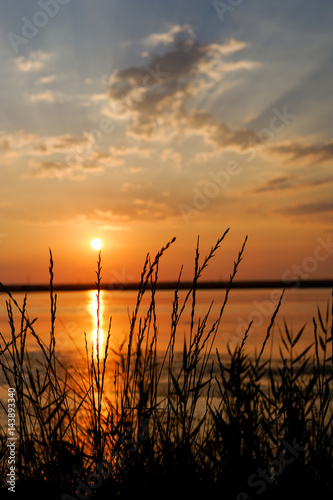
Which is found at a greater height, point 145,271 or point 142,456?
point 145,271

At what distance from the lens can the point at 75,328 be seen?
63.5 feet

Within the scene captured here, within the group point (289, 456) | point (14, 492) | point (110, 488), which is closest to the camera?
point (110, 488)

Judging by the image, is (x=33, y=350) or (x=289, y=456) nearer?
(x=289, y=456)

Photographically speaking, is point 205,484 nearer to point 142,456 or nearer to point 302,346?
point 142,456

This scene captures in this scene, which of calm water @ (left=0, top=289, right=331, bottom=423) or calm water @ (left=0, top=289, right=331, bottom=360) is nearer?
calm water @ (left=0, top=289, right=331, bottom=423)

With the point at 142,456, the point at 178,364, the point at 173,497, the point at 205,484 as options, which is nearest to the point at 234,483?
the point at 205,484

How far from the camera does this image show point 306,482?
92.9 inches

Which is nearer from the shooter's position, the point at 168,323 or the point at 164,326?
the point at 164,326

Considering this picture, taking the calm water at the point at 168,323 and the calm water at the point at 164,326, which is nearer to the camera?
the calm water at the point at 164,326

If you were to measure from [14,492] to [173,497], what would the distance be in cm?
77

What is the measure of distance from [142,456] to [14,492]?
2.20 ft

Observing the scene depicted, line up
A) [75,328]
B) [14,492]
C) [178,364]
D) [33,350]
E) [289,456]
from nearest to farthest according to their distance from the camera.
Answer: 1. [14,492]
2. [289,456]
3. [178,364]
4. [33,350]
5. [75,328]

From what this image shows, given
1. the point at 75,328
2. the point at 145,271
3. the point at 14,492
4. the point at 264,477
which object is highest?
the point at 145,271

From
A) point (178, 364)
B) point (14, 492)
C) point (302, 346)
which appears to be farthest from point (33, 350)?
point (14, 492)
